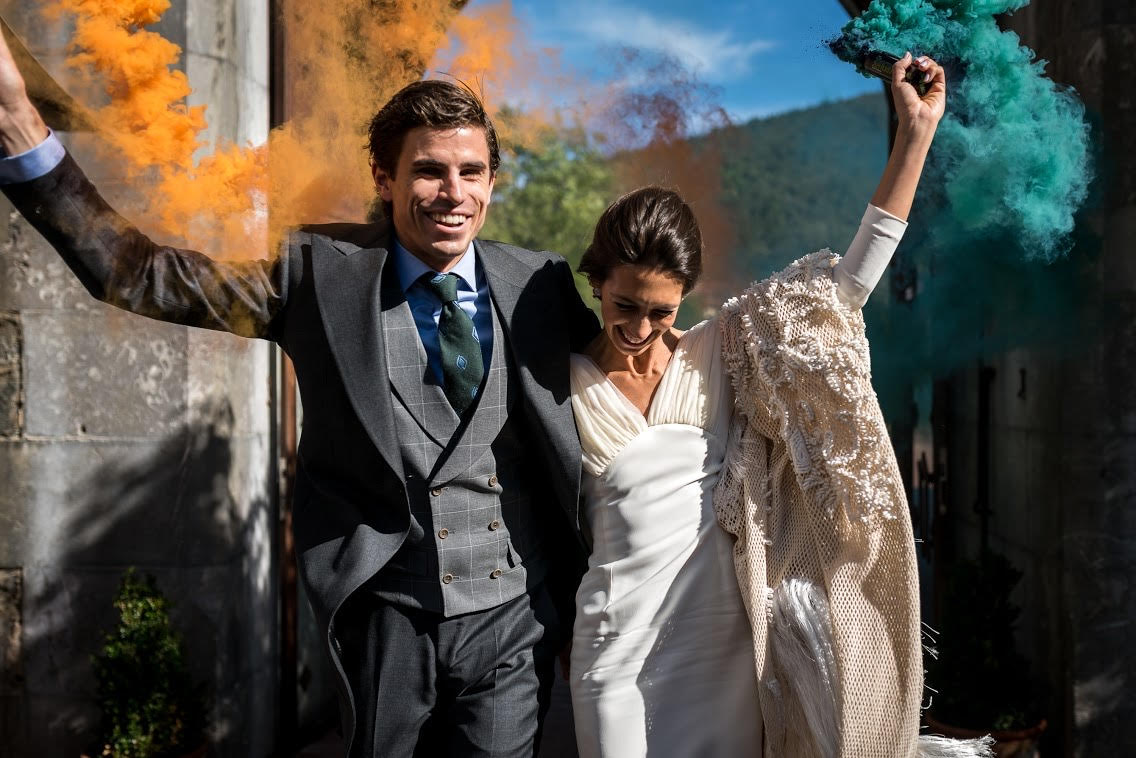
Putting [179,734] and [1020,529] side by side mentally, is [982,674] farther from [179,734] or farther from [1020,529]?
[179,734]

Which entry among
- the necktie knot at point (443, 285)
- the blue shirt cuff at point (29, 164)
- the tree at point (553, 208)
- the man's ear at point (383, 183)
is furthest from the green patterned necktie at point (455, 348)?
the tree at point (553, 208)

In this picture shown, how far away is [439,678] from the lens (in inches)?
89.7

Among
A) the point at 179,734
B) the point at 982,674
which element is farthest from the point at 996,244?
the point at 179,734

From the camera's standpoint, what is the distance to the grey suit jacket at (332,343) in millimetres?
2006

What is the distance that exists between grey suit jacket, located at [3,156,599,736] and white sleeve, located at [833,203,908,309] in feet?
2.31

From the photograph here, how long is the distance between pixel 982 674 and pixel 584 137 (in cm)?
274

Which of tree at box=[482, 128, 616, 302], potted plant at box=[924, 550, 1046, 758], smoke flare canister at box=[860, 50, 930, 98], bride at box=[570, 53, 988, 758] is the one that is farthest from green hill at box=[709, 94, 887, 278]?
bride at box=[570, 53, 988, 758]

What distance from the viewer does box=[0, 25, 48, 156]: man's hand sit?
178 centimetres

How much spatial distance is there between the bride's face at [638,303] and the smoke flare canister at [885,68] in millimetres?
728

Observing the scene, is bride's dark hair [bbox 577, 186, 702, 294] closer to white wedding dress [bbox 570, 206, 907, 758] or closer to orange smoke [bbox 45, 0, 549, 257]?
white wedding dress [bbox 570, 206, 907, 758]

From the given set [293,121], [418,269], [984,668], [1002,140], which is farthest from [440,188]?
[984,668]

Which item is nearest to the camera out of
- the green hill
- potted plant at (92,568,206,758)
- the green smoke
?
the green smoke

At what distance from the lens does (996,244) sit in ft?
12.0

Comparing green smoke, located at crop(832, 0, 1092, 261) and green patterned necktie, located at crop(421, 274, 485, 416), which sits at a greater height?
green smoke, located at crop(832, 0, 1092, 261)
